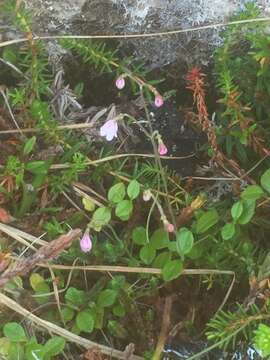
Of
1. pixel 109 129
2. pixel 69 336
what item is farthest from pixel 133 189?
pixel 69 336

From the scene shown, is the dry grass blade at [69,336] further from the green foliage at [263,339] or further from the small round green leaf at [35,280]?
the green foliage at [263,339]

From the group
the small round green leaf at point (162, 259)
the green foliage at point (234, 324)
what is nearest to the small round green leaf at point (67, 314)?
the small round green leaf at point (162, 259)

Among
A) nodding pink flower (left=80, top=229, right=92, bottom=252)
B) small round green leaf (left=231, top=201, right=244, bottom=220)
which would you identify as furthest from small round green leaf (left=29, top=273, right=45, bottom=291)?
small round green leaf (left=231, top=201, right=244, bottom=220)

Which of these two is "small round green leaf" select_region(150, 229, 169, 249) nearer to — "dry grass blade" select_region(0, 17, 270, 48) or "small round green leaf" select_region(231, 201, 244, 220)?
"small round green leaf" select_region(231, 201, 244, 220)

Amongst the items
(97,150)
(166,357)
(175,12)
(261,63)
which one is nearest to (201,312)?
(166,357)

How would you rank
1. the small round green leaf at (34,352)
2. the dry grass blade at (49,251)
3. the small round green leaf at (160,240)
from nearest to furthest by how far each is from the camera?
1. the dry grass blade at (49,251)
2. the small round green leaf at (34,352)
3. the small round green leaf at (160,240)

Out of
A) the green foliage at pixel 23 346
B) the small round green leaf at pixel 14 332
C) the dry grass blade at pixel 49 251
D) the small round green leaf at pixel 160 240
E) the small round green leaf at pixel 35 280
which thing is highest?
the dry grass blade at pixel 49 251
